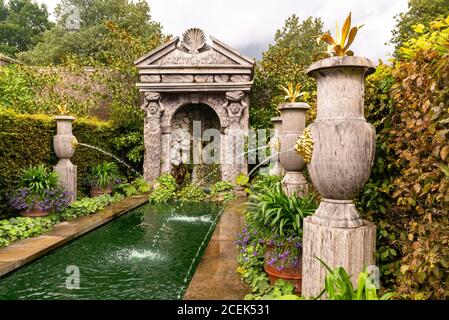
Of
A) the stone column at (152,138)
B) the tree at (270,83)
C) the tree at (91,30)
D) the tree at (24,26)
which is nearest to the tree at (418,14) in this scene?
the tree at (270,83)

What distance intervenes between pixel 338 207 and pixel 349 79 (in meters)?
1.00

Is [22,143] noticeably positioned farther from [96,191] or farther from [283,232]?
[283,232]

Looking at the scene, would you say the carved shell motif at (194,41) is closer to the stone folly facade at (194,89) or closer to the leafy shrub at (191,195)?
the stone folly facade at (194,89)

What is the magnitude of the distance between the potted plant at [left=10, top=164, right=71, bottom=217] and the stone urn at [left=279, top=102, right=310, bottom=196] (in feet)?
15.3

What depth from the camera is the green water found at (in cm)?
365

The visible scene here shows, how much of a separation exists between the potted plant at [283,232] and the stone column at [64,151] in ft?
17.5

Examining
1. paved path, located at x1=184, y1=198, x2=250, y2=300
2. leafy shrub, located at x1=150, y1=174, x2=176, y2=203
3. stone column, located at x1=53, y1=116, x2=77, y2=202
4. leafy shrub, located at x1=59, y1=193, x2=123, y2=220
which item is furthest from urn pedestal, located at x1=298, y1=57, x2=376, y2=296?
leafy shrub, located at x1=150, y1=174, x2=176, y2=203

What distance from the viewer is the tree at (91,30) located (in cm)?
2472

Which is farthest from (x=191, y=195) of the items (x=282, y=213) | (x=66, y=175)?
(x=282, y=213)

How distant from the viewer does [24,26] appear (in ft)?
109

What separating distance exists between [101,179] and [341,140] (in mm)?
7996

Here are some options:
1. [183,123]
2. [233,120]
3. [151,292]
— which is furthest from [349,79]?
[183,123]

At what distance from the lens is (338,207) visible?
259 centimetres
